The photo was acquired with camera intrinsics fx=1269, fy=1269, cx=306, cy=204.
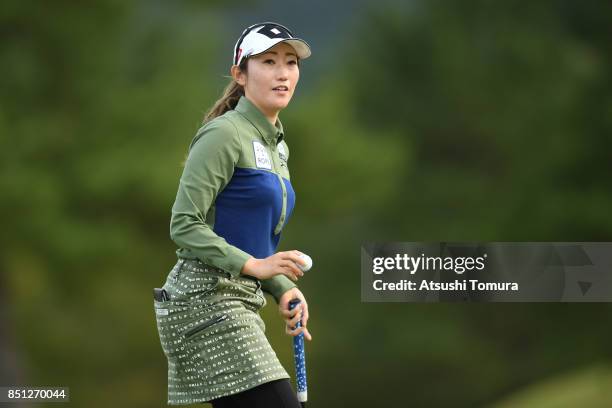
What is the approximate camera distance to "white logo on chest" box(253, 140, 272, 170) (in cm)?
373

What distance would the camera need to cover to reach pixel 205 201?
3604mm

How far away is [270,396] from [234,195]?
1.94 ft

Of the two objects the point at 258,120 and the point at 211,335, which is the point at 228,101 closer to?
the point at 258,120

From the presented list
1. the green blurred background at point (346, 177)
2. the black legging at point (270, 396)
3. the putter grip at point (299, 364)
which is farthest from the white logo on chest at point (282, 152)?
the green blurred background at point (346, 177)

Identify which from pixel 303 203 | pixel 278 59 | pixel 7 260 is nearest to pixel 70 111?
pixel 7 260

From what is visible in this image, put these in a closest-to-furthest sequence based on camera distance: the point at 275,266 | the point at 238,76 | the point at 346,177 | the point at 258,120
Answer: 1. the point at 275,266
2. the point at 258,120
3. the point at 238,76
4. the point at 346,177

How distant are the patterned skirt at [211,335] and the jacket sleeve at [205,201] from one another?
0.11 m

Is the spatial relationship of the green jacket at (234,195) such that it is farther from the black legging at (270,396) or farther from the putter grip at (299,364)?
the black legging at (270,396)

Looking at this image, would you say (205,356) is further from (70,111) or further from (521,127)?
(521,127)

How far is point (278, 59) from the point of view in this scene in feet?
12.7

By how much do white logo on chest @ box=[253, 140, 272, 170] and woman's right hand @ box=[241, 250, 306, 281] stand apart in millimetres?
299

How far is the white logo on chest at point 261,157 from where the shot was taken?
3727mm

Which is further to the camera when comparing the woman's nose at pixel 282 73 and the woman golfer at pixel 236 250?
the woman's nose at pixel 282 73

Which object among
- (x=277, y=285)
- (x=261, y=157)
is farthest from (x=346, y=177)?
(x=261, y=157)
